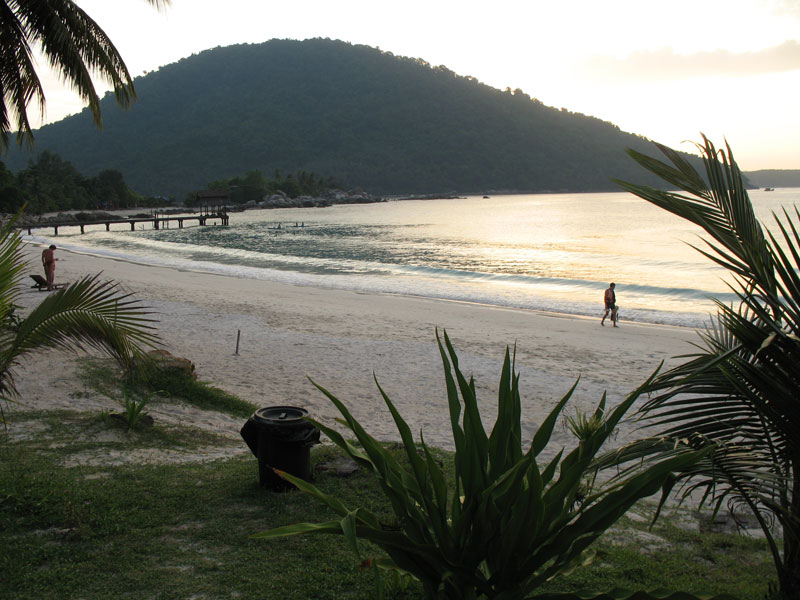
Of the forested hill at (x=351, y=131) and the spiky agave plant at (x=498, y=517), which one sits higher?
the forested hill at (x=351, y=131)

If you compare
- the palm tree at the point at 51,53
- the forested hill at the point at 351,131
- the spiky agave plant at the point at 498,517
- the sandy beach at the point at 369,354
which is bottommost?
the sandy beach at the point at 369,354

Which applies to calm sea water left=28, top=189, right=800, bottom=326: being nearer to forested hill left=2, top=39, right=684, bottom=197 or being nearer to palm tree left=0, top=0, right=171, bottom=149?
palm tree left=0, top=0, right=171, bottom=149

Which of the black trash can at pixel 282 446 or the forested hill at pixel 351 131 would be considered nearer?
the black trash can at pixel 282 446

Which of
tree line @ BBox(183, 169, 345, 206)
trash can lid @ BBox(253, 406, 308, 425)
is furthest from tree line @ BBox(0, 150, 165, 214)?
trash can lid @ BBox(253, 406, 308, 425)

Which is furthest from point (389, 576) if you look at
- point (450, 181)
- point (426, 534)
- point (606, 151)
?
point (606, 151)

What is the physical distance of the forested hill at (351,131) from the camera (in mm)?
166500

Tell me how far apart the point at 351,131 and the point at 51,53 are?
176416mm

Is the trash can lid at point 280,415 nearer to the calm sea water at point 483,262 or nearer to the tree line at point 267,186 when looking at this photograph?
the calm sea water at point 483,262

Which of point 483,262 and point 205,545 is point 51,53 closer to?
point 205,545

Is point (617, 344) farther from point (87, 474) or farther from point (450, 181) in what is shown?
point (450, 181)

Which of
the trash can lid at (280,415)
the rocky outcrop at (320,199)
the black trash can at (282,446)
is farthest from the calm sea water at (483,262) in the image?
the rocky outcrop at (320,199)

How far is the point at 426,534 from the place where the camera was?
262 centimetres

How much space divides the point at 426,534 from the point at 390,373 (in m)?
7.39

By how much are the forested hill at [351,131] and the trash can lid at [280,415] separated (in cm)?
16336
